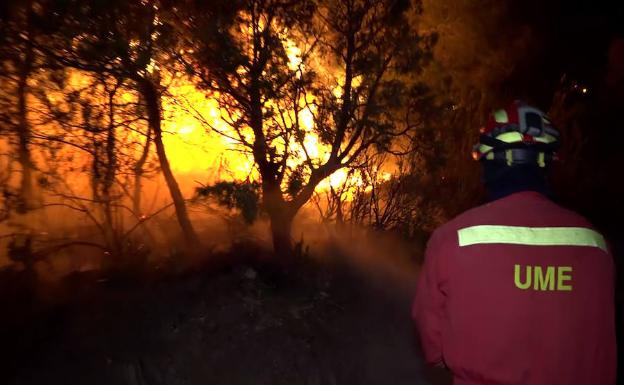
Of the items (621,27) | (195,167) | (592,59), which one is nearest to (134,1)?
(195,167)

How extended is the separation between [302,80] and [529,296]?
356cm

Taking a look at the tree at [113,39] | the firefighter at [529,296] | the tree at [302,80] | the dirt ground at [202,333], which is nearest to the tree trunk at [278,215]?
the tree at [302,80]

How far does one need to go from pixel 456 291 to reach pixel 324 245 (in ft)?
14.1

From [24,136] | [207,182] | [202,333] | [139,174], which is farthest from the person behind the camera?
[207,182]

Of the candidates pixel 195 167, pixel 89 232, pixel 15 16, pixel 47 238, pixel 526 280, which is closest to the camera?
pixel 526 280

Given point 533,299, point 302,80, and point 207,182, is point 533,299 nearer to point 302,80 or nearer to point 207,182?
point 302,80

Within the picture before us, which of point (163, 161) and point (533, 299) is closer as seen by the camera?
point (533, 299)

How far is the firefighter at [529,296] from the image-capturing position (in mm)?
1596

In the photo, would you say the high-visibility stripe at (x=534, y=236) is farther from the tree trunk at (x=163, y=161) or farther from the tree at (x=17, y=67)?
the tree at (x=17, y=67)

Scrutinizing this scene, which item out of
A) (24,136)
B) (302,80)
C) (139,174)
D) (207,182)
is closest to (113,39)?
(24,136)

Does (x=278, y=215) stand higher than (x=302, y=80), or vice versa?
(x=302, y=80)

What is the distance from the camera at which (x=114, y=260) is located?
4.63 m

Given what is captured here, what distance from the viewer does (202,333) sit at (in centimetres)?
420

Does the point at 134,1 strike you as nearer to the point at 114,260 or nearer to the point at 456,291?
the point at 114,260
